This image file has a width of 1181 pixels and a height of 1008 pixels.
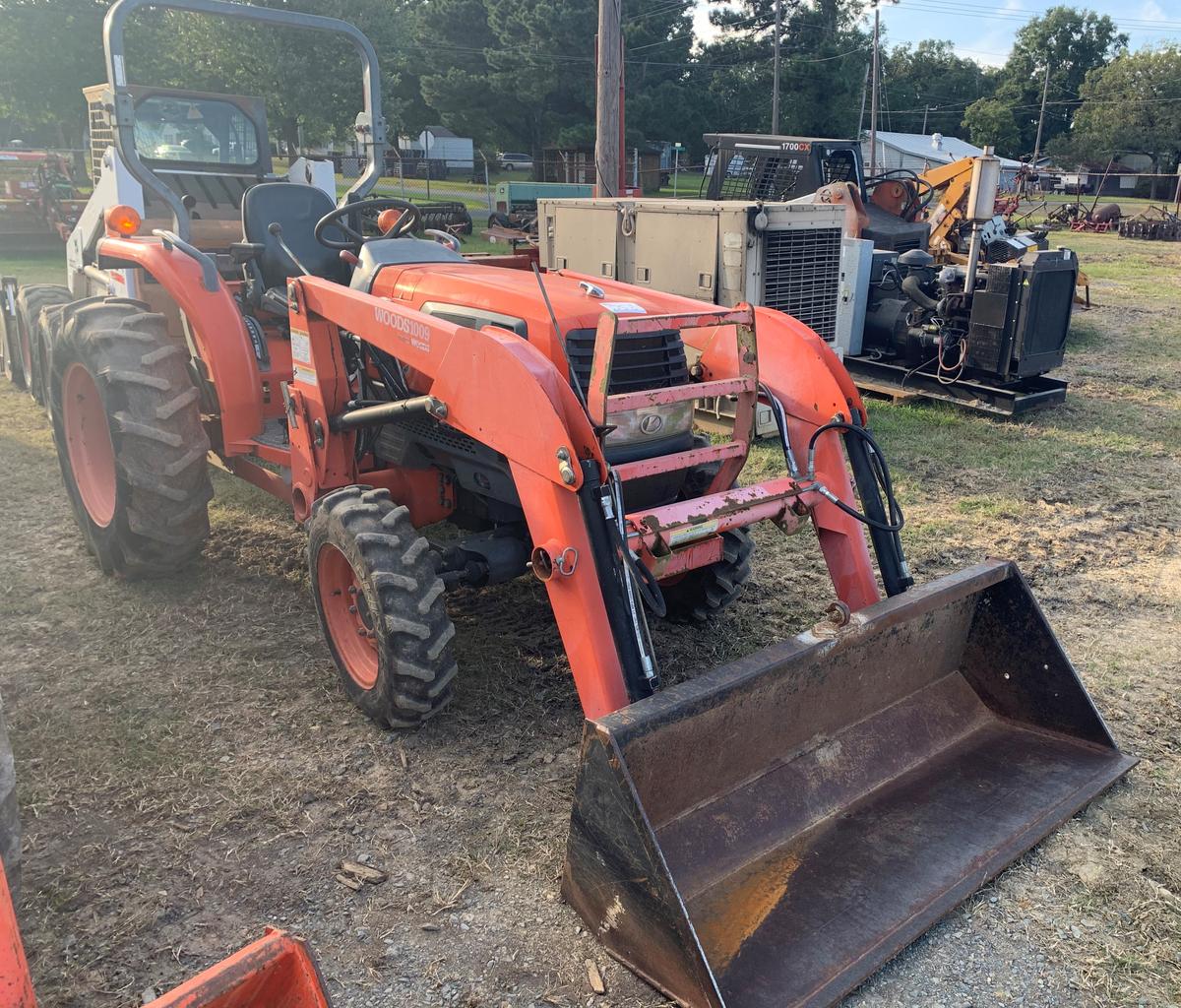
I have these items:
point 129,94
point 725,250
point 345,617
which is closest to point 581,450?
point 345,617

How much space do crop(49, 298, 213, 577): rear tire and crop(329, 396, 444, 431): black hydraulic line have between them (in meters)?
0.87

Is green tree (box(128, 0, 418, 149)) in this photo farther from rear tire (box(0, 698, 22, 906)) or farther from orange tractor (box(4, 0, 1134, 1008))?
rear tire (box(0, 698, 22, 906))

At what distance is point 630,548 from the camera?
2807mm

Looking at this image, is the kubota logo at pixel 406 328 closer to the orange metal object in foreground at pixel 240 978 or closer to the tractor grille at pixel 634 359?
the tractor grille at pixel 634 359

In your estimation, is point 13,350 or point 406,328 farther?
point 13,350

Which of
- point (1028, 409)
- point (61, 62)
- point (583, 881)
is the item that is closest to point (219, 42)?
point (61, 62)

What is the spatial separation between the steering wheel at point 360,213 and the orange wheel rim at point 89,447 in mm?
1456

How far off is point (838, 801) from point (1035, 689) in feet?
2.96

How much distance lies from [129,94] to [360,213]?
1.71 m

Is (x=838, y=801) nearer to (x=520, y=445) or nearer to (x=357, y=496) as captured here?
(x=520, y=445)

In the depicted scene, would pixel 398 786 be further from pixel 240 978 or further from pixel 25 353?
pixel 25 353

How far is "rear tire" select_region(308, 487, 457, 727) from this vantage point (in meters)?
3.10

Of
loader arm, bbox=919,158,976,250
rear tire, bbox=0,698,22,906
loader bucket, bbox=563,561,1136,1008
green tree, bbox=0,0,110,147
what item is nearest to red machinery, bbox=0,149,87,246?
green tree, bbox=0,0,110,147

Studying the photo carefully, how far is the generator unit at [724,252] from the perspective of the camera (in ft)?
21.9
